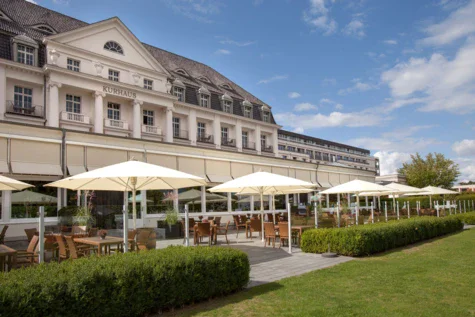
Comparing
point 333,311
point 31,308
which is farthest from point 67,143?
point 333,311

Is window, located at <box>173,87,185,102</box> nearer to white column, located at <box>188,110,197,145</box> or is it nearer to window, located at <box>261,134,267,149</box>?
white column, located at <box>188,110,197,145</box>

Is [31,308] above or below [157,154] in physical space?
below

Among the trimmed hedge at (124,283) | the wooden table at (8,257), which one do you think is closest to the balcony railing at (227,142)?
the wooden table at (8,257)

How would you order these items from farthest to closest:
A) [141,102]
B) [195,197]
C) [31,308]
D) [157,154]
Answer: [141,102] < [195,197] < [157,154] < [31,308]

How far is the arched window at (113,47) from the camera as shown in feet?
87.3

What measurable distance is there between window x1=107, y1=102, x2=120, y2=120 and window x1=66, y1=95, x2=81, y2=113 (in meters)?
2.20

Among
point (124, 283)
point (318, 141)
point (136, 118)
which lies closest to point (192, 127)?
point (136, 118)

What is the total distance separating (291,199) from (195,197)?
13.5 meters

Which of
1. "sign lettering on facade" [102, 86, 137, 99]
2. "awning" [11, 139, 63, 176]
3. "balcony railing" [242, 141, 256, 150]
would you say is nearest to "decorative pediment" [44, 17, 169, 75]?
"sign lettering on facade" [102, 86, 137, 99]

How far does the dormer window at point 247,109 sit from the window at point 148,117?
10.8 metres

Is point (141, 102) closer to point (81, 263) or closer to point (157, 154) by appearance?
point (157, 154)

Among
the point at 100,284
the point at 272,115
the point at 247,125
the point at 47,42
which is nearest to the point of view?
the point at 100,284

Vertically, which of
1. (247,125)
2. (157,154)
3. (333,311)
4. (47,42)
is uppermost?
(47,42)

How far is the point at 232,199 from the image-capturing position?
2477 centimetres
